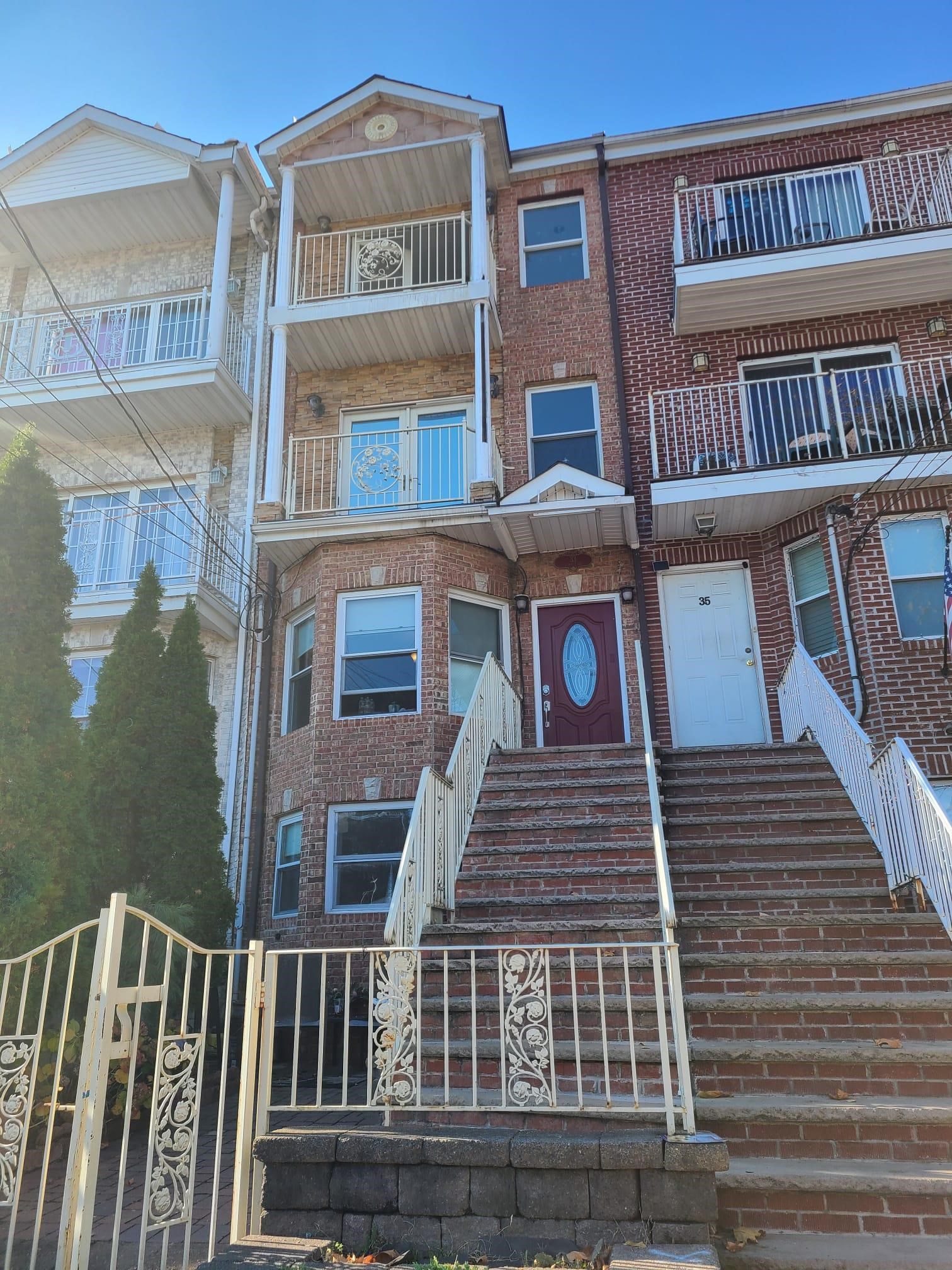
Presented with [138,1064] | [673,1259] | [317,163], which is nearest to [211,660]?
[138,1064]

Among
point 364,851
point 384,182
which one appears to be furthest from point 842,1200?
point 384,182

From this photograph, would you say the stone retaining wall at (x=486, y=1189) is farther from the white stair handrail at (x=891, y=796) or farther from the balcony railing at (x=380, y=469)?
the balcony railing at (x=380, y=469)

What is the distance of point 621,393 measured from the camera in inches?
465

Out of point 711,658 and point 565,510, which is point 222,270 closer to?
point 565,510

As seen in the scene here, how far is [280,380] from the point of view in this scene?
1157 centimetres

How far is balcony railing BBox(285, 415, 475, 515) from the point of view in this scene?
11547 mm

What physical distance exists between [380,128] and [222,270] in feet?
9.67

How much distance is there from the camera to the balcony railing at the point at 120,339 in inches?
508

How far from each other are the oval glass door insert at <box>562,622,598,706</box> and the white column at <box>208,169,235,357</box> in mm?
6176

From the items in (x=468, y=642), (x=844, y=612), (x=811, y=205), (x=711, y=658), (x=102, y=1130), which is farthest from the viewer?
(x=811, y=205)

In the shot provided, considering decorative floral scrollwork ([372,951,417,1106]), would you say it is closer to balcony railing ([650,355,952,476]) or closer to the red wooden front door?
the red wooden front door

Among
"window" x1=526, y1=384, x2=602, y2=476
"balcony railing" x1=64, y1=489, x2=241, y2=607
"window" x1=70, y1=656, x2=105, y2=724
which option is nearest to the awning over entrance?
"window" x1=526, y1=384, x2=602, y2=476

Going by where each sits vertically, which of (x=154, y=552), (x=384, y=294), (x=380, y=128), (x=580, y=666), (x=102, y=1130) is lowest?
(x=102, y=1130)

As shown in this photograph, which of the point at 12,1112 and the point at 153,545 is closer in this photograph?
the point at 12,1112
